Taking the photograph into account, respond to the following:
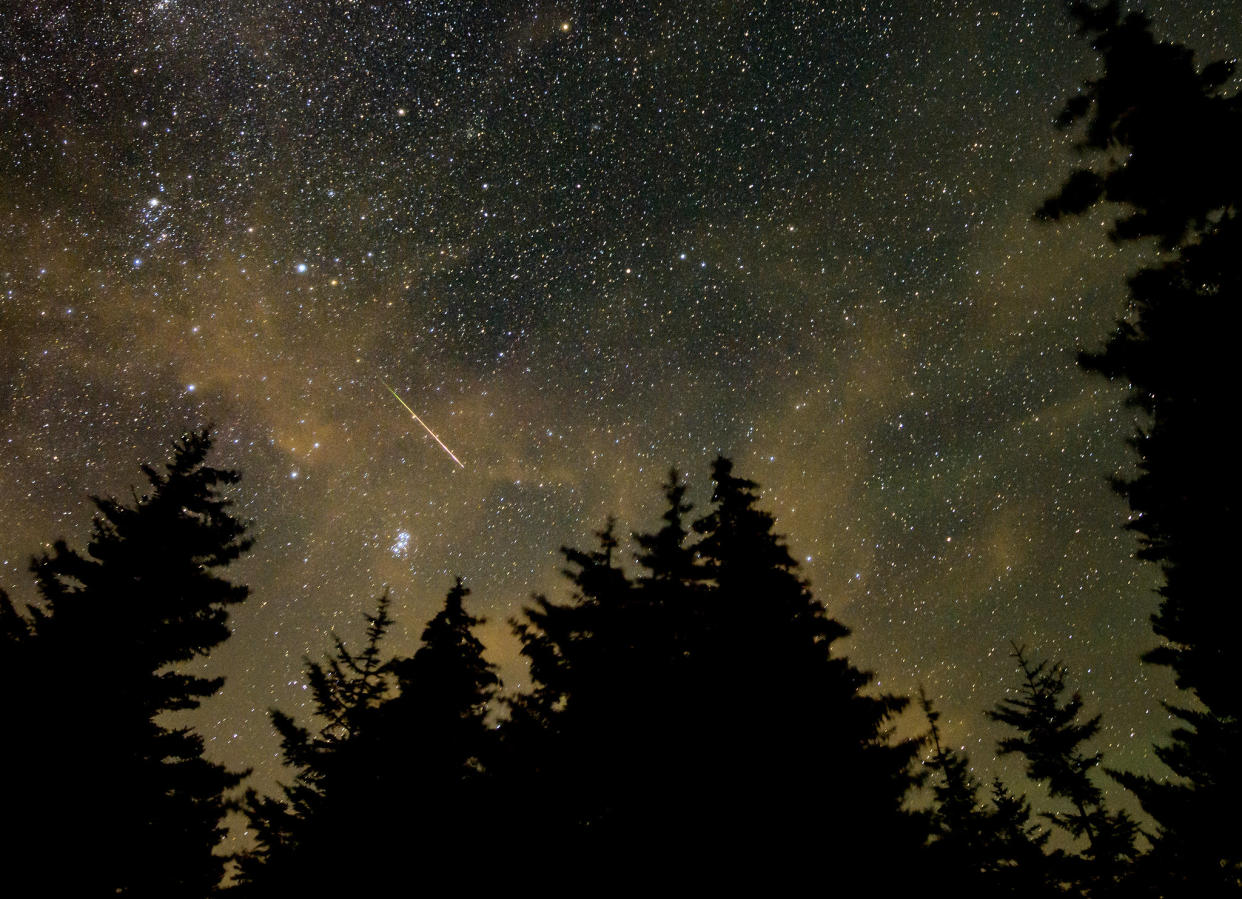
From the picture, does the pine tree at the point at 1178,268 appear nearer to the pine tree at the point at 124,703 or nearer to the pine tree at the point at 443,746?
the pine tree at the point at 443,746

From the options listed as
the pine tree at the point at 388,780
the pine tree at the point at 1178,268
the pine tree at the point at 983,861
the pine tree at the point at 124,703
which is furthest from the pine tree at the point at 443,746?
the pine tree at the point at 1178,268

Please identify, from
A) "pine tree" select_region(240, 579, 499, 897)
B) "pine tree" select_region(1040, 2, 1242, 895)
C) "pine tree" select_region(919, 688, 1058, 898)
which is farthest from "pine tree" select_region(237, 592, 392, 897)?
"pine tree" select_region(1040, 2, 1242, 895)

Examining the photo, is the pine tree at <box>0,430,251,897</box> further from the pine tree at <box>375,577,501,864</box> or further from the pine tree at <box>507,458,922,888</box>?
A: the pine tree at <box>507,458,922,888</box>

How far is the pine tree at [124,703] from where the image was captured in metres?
8.10

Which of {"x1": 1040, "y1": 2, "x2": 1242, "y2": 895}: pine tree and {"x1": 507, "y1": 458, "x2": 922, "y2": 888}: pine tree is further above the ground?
{"x1": 1040, "y1": 2, "x2": 1242, "y2": 895}: pine tree

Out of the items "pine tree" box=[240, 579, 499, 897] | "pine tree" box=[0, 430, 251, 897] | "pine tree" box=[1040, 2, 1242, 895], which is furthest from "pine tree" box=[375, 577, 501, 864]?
"pine tree" box=[1040, 2, 1242, 895]

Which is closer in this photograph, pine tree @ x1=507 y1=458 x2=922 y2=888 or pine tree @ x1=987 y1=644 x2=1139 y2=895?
pine tree @ x1=507 y1=458 x2=922 y2=888

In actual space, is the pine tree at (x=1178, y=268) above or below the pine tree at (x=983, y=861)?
above

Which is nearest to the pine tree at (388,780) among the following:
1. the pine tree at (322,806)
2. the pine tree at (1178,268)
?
the pine tree at (322,806)

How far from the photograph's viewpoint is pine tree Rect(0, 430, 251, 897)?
319 inches

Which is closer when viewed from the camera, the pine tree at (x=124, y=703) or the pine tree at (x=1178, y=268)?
the pine tree at (x=1178, y=268)

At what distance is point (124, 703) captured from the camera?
355 inches

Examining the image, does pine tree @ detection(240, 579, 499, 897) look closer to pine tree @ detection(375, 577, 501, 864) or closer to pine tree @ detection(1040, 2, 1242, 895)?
pine tree @ detection(375, 577, 501, 864)

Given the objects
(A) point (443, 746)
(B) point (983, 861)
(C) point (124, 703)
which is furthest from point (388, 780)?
(B) point (983, 861)
